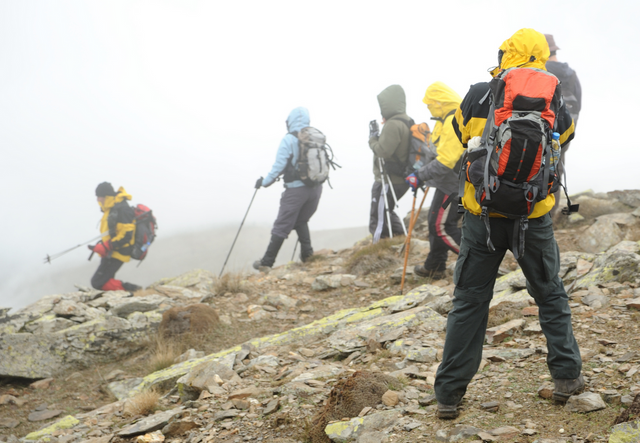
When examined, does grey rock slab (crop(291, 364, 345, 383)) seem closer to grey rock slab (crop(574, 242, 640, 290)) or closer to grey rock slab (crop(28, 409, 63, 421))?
grey rock slab (crop(574, 242, 640, 290))

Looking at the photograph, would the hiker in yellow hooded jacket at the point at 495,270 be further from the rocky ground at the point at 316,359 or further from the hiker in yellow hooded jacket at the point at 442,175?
the hiker in yellow hooded jacket at the point at 442,175

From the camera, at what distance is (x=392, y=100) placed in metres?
8.96

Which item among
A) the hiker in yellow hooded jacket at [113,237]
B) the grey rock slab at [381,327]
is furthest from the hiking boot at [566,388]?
the hiker in yellow hooded jacket at [113,237]

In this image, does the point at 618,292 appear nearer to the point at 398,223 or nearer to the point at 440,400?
the point at 440,400

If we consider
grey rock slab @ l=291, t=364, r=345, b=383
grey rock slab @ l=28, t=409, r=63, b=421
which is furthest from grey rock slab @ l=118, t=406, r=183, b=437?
grey rock slab @ l=28, t=409, r=63, b=421

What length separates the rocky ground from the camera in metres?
3.17

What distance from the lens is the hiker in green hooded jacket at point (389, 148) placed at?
8812 millimetres

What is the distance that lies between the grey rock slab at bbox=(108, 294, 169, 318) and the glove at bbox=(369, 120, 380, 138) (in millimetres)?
5324

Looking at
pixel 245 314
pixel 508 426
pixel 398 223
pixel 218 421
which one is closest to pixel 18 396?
pixel 245 314

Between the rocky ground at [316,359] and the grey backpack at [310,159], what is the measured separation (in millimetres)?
2017

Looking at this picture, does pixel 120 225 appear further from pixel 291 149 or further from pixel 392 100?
pixel 392 100

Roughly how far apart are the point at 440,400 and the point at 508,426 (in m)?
0.47

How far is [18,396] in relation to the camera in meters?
6.17

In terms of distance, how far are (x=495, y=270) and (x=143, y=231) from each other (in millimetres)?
11112
